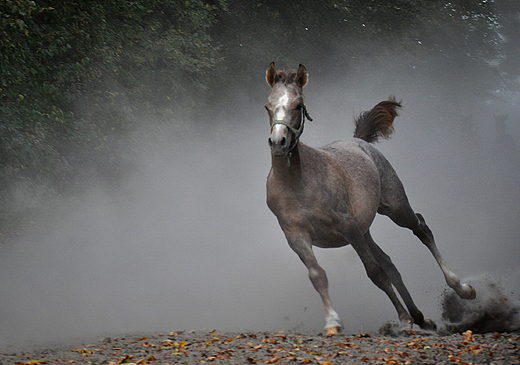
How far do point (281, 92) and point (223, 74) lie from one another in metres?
9.70

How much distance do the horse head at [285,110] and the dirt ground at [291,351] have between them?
1736mm

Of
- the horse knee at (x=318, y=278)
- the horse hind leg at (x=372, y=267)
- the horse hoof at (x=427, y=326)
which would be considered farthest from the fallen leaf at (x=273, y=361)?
the horse hoof at (x=427, y=326)

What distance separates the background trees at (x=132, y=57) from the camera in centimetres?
943

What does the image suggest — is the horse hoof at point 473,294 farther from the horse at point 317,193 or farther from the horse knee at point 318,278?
the horse knee at point 318,278

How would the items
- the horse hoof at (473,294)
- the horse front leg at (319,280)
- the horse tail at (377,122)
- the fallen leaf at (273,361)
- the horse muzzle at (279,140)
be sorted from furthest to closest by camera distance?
1. the horse tail at (377,122)
2. the horse hoof at (473,294)
3. the horse front leg at (319,280)
4. the horse muzzle at (279,140)
5. the fallen leaf at (273,361)

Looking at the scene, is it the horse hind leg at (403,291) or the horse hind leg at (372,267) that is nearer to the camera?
the horse hind leg at (372,267)

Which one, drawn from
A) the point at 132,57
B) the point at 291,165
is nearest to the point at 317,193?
the point at 291,165

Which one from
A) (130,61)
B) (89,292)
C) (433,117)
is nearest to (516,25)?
(433,117)

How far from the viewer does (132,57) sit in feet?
40.8

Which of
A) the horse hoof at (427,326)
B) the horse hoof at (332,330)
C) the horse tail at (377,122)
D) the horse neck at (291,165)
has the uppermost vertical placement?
the horse tail at (377,122)

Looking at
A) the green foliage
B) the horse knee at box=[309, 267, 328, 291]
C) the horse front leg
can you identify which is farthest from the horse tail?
the green foliage

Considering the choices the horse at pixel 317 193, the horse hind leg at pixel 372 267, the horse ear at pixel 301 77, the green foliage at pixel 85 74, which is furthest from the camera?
the green foliage at pixel 85 74

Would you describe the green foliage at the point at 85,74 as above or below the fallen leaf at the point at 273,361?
above

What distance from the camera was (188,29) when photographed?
13.4 m
